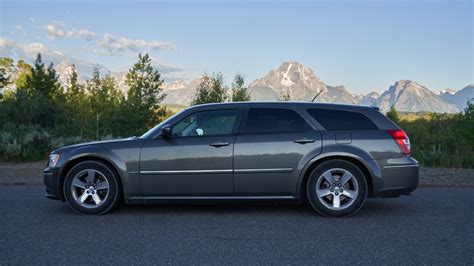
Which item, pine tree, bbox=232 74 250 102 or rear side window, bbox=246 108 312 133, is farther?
pine tree, bbox=232 74 250 102

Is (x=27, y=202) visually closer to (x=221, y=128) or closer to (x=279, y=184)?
(x=221, y=128)

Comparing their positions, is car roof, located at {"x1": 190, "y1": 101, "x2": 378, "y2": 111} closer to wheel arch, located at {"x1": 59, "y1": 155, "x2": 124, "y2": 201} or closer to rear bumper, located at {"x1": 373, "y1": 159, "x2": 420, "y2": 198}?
rear bumper, located at {"x1": 373, "y1": 159, "x2": 420, "y2": 198}

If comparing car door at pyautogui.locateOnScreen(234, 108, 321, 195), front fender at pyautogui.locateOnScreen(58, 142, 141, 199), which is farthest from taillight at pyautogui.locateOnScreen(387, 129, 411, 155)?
front fender at pyautogui.locateOnScreen(58, 142, 141, 199)

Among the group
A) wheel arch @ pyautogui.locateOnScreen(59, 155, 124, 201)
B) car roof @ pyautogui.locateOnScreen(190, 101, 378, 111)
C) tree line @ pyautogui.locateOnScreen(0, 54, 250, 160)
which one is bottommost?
wheel arch @ pyautogui.locateOnScreen(59, 155, 124, 201)

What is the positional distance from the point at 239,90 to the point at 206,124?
4122 cm

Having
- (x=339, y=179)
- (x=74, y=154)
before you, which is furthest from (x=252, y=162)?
(x=74, y=154)

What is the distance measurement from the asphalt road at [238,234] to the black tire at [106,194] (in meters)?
0.13

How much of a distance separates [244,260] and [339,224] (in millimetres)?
2047

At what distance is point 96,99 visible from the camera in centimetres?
6644

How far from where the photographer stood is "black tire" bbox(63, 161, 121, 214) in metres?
6.81

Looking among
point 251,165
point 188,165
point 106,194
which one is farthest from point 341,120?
point 106,194

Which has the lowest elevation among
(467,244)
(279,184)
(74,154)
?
(467,244)

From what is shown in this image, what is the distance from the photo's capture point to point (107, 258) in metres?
4.57

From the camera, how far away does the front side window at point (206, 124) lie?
22.6 feet
